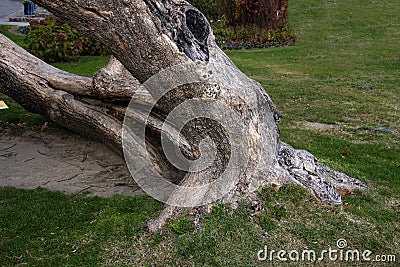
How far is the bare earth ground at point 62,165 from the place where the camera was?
5.14 metres

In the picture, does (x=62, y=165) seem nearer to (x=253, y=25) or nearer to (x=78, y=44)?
(x=78, y=44)

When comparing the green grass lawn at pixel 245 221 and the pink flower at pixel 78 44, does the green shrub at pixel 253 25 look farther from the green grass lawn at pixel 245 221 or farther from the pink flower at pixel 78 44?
the green grass lawn at pixel 245 221

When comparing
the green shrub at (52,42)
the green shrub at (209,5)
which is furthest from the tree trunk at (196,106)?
the green shrub at (209,5)

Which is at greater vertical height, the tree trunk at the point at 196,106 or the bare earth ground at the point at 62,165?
the tree trunk at the point at 196,106

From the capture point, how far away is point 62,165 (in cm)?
571

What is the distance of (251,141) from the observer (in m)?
3.94

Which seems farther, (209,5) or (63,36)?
(209,5)

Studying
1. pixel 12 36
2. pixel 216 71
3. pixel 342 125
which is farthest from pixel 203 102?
pixel 12 36

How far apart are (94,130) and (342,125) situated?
11.3ft

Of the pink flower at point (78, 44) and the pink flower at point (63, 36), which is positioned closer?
the pink flower at point (63, 36)

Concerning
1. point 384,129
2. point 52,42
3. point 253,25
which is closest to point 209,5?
point 253,25

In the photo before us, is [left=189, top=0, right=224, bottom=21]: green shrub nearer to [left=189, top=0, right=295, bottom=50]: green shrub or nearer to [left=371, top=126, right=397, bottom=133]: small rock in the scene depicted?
[left=189, top=0, right=295, bottom=50]: green shrub

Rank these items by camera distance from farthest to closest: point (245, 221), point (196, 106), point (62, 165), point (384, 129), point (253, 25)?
point (253, 25), point (384, 129), point (62, 165), point (196, 106), point (245, 221)

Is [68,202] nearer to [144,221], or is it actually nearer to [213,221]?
[144,221]
